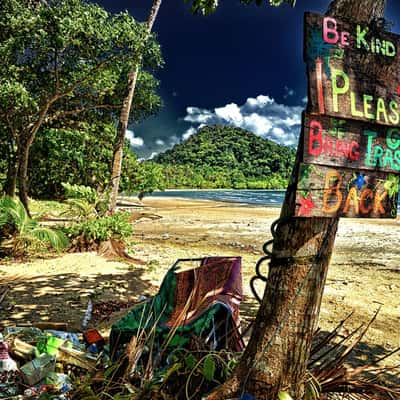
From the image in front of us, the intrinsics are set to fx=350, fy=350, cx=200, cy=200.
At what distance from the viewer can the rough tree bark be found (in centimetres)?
193

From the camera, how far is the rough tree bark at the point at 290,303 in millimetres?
1930

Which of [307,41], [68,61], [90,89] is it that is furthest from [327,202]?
[90,89]

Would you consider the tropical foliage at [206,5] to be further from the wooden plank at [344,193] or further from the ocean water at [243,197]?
the ocean water at [243,197]

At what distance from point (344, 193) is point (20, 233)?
24.4 feet

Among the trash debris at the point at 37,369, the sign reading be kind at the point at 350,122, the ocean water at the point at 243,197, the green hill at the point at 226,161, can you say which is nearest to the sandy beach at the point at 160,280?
the trash debris at the point at 37,369

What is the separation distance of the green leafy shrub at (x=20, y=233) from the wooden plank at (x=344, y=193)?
6.80 meters

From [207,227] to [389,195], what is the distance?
1443 cm

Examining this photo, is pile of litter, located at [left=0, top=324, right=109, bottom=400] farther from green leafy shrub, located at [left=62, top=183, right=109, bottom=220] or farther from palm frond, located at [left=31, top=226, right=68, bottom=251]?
green leafy shrub, located at [left=62, top=183, right=109, bottom=220]

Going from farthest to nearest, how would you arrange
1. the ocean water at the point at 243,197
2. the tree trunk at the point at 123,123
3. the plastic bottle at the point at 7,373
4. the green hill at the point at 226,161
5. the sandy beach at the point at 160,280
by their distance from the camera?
the green hill at the point at 226,161, the ocean water at the point at 243,197, the tree trunk at the point at 123,123, the sandy beach at the point at 160,280, the plastic bottle at the point at 7,373

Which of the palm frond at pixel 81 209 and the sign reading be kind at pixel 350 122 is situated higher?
the sign reading be kind at pixel 350 122

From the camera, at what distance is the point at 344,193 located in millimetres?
1868

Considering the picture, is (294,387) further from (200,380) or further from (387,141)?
(387,141)

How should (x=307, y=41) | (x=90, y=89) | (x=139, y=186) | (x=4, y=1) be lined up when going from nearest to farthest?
1. (x=307, y=41)
2. (x=4, y=1)
3. (x=90, y=89)
4. (x=139, y=186)

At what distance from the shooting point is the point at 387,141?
6.38 ft
